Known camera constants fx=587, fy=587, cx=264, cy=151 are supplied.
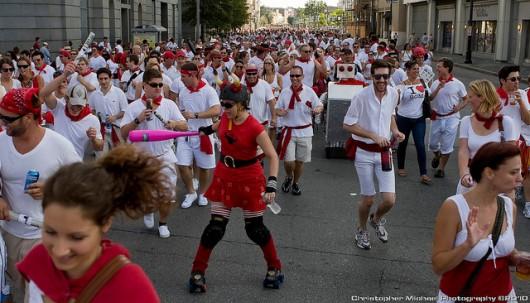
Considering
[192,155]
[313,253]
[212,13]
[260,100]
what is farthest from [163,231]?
[212,13]

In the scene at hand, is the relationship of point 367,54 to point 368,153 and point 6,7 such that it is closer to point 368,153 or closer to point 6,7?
point 368,153

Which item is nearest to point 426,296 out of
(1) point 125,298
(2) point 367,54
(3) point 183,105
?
(1) point 125,298

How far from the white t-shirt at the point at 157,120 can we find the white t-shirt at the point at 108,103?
2.31m

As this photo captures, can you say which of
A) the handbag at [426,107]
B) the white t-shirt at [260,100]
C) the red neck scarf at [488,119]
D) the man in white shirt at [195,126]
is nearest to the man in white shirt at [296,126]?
the white t-shirt at [260,100]

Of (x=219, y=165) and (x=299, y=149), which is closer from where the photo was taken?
(x=219, y=165)

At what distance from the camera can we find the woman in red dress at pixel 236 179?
5031 millimetres

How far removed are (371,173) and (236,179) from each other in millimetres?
1626

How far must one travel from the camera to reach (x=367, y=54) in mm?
19688

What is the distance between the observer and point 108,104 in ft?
28.7

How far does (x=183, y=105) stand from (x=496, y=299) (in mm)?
5494

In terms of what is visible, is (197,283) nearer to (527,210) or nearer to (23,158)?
(23,158)

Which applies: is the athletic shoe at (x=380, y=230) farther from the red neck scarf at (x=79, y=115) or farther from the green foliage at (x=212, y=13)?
the green foliage at (x=212, y=13)

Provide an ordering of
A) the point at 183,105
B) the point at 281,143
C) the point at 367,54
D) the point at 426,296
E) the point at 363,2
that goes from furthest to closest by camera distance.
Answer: the point at 363,2 < the point at 367,54 < the point at 281,143 < the point at 183,105 < the point at 426,296

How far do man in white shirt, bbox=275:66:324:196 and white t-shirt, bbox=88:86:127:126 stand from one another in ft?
7.80
